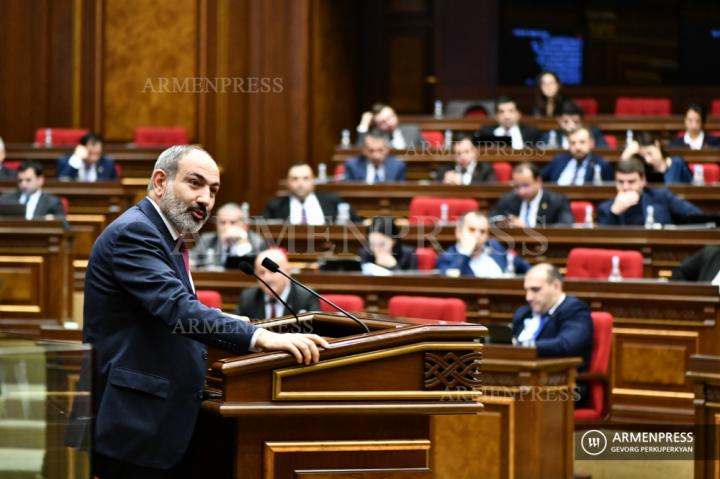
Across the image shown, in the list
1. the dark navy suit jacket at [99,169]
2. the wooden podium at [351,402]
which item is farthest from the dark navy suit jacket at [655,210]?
the wooden podium at [351,402]

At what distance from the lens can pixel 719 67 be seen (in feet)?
45.7

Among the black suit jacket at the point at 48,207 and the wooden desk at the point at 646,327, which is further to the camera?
the black suit jacket at the point at 48,207

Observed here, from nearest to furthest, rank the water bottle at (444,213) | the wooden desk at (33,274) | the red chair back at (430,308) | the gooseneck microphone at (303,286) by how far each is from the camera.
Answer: the gooseneck microphone at (303,286)
the red chair back at (430,308)
the wooden desk at (33,274)
the water bottle at (444,213)

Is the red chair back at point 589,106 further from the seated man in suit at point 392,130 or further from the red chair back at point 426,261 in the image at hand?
the red chair back at point 426,261

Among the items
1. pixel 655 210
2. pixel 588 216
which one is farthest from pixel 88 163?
pixel 655 210

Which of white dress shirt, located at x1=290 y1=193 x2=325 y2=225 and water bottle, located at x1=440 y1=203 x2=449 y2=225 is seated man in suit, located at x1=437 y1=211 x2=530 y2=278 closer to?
water bottle, located at x1=440 y1=203 x2=449 y2=225

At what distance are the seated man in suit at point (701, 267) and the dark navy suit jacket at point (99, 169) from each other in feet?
16.3

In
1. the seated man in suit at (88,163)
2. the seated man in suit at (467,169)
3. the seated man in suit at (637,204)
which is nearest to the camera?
the seated man in suit at (637,204)

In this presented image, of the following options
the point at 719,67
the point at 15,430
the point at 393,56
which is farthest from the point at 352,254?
the point at 719,67

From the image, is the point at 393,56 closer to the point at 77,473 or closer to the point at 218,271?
the point at 218,271

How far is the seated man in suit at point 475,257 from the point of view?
6.96m

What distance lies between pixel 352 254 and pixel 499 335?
283 centimetres

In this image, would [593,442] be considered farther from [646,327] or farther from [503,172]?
[503,172]

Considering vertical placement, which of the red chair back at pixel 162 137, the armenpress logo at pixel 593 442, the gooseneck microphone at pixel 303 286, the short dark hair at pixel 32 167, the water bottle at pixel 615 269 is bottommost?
the armenpress logo at pixel 593 442
